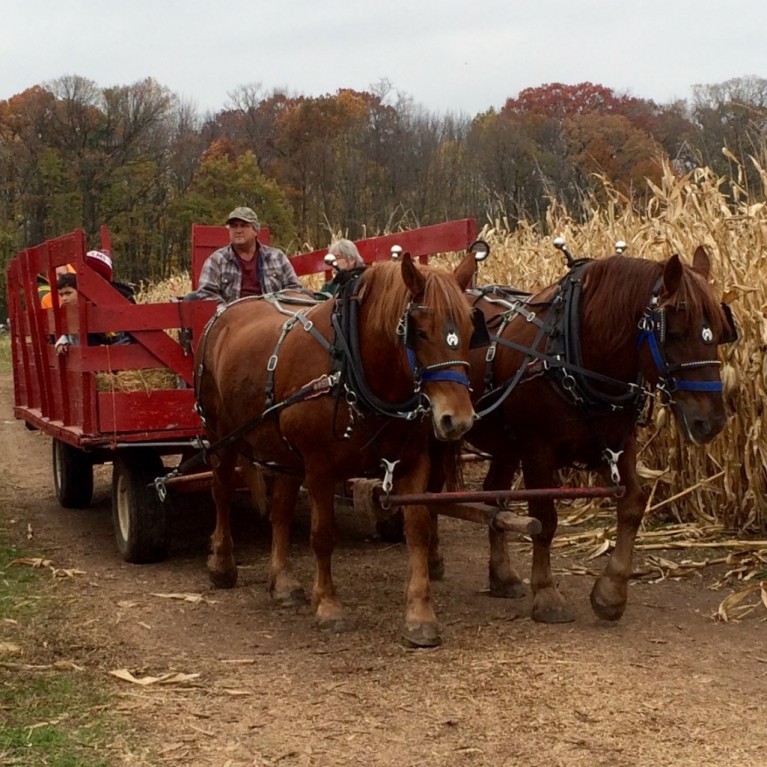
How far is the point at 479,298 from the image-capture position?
5.87m

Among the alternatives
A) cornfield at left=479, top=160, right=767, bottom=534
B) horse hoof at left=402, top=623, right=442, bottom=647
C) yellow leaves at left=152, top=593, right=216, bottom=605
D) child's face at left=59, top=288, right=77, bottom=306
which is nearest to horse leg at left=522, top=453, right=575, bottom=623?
horse hoof at left=402, top=623, right=442, bottom=647

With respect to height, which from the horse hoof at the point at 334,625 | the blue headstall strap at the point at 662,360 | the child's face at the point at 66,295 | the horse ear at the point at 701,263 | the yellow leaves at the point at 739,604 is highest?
the child's face at the point at 66,295

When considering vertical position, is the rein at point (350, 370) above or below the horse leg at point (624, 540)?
above

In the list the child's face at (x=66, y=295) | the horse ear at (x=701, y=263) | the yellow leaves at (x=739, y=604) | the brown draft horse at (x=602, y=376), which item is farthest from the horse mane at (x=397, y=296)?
the child's face at (x=66, y=295)

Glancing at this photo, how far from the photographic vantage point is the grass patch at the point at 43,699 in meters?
3.58

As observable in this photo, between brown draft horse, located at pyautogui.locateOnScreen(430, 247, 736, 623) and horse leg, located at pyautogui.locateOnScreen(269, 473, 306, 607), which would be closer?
brown draft horse, located at pyautogui.locateOnScreen(430, 247, 736, 623)

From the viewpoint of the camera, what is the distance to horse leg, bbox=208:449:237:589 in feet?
20.1

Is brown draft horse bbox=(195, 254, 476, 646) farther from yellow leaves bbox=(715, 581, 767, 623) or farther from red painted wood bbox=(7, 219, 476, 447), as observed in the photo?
yellow leaves bbox=(715, 581, 767, 623)

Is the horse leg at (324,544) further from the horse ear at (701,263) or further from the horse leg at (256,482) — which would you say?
the horse ear at (701,263)

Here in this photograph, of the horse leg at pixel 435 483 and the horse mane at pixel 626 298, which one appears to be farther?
the horse leg at pixel 435 483

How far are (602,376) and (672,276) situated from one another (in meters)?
0.56

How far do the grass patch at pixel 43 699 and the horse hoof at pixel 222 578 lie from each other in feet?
2.99

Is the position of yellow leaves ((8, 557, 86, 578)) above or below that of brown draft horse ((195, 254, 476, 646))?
below

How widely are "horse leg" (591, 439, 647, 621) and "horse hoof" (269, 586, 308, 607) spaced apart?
1.63 m
